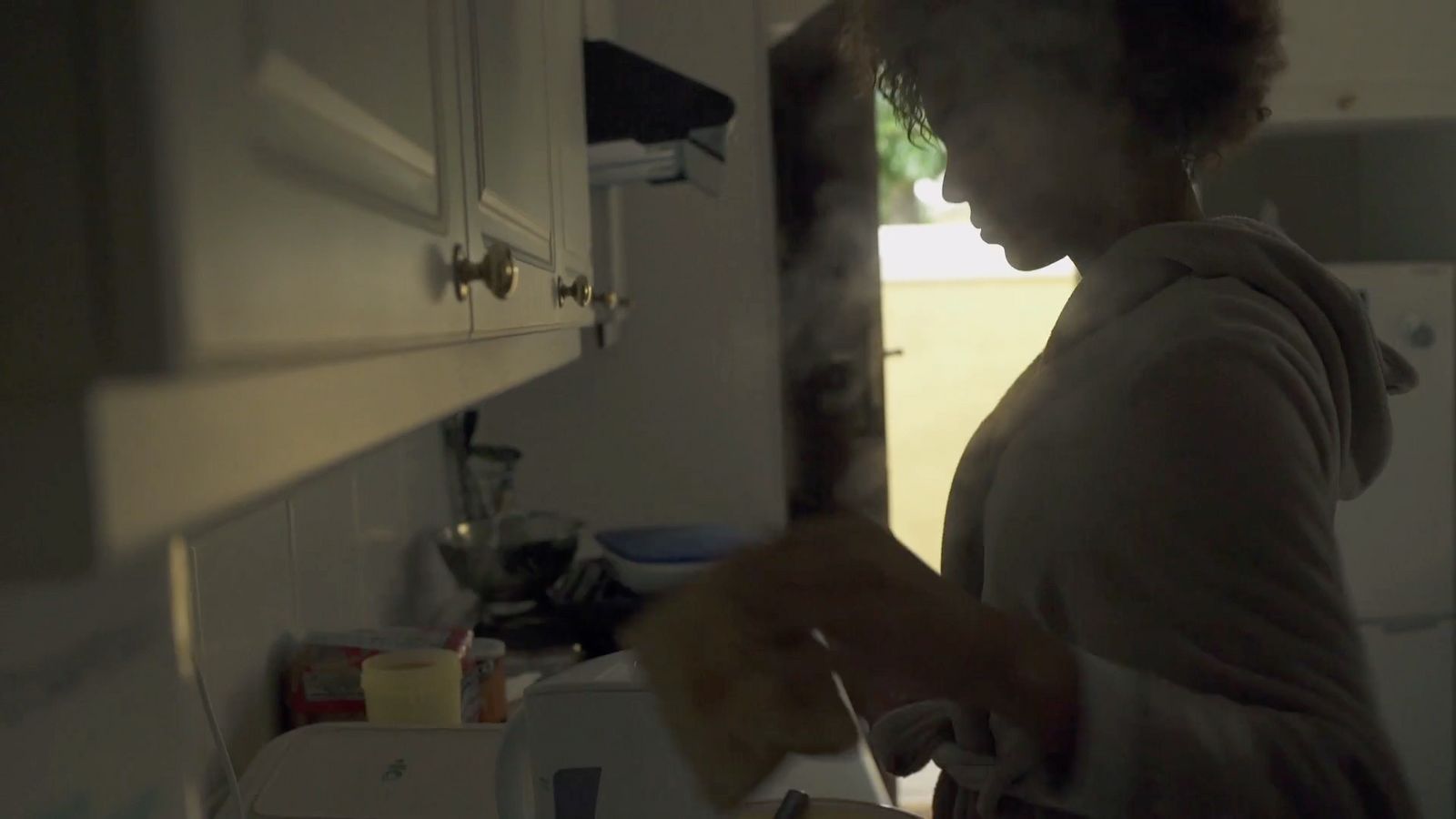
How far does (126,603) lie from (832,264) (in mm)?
1354

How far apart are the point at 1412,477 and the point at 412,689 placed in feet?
5.17

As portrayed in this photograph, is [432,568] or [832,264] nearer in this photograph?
[432,568]

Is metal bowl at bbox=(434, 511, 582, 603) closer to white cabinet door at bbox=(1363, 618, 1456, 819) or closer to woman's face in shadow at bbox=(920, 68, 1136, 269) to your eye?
woman's face in shadow at bbox=(920, 68, 1136, 269)

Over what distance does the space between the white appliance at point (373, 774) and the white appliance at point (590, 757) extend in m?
0.09

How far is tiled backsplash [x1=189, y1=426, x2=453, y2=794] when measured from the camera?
0.74 meters

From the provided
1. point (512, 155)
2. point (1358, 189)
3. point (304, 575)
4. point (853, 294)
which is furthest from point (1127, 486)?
point (1358, 189)

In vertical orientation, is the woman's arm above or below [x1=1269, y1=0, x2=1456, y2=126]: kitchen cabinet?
below

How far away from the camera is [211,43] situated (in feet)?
0.80

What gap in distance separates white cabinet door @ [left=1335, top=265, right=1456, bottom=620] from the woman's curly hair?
140 centimetres

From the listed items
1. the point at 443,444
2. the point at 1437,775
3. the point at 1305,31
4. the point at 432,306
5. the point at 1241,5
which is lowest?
the point at 1437,775

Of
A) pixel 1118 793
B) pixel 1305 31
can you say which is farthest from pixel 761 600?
pixel 1305 31

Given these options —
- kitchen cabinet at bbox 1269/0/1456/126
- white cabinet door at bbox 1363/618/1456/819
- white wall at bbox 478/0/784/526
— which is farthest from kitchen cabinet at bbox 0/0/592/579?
white cabinet door at bbox 1363/618/1456/819

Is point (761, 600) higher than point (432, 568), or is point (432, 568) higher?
point (761, 600)

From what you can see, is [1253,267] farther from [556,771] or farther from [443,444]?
[443,444]
